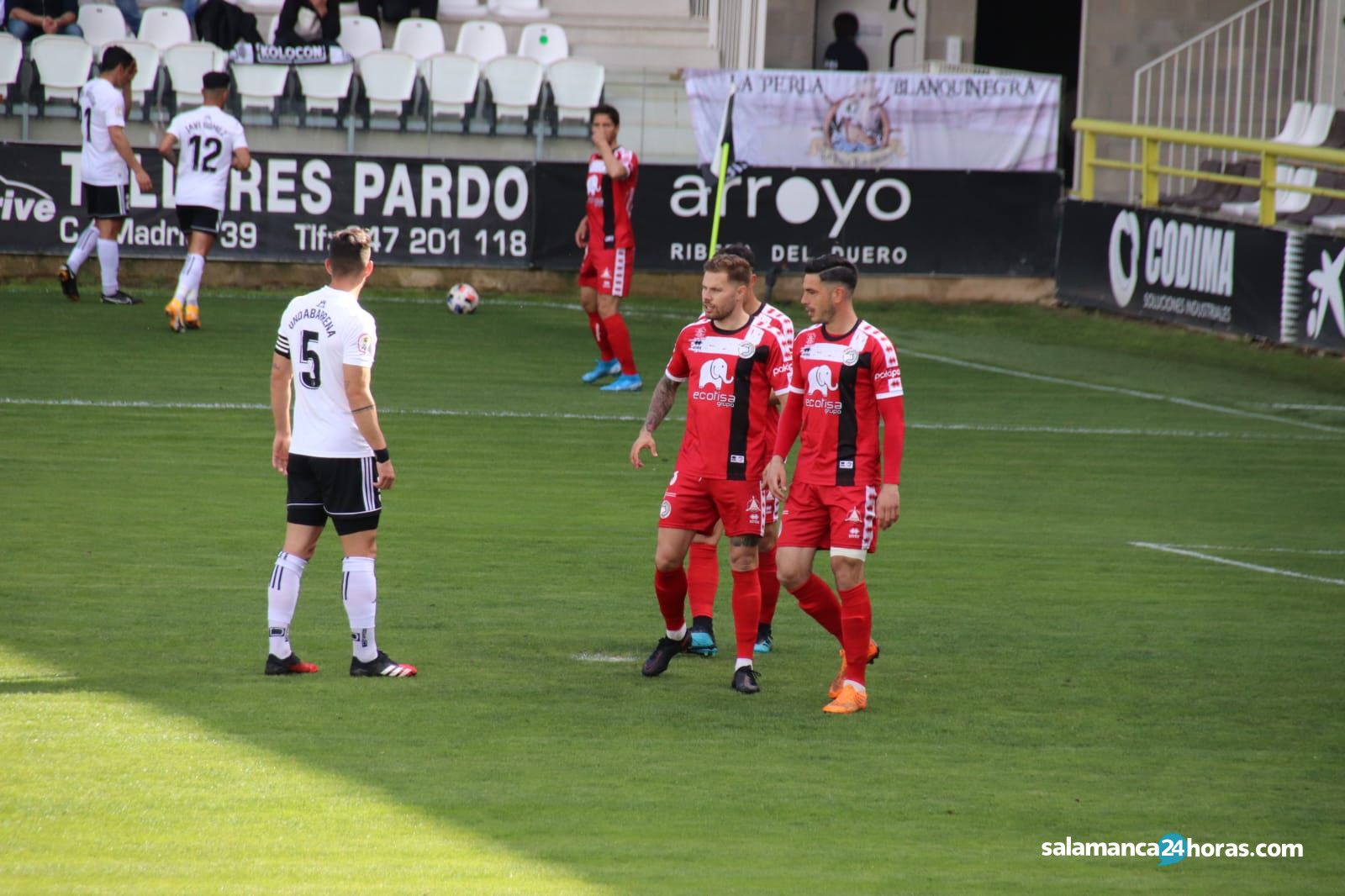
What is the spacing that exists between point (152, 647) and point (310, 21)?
17.8 metres

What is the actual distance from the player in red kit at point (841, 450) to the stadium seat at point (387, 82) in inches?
669

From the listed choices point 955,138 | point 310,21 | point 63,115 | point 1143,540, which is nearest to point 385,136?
point 310,21

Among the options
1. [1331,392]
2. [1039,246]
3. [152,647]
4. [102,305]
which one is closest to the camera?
[152,647]

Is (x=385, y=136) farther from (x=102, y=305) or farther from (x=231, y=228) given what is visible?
(x=102, y=305)

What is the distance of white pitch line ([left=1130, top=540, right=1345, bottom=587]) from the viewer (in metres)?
10.5

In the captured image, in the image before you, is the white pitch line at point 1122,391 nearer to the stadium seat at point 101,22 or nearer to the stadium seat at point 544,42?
the stadium seat at point 544,42

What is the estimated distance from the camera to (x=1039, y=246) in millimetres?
22391

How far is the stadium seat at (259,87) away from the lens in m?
23.2

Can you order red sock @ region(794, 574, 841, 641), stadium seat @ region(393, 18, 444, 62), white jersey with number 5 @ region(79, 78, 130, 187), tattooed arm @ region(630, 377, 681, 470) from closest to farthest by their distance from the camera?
red sock @ region(794, 574, 841, 641), tattooed arm @ region(630, 377, 681, 470), white jersey with number 5 @ region(79, 78, 130, 187), stadium seat @ region(393, 18, 444, 62)

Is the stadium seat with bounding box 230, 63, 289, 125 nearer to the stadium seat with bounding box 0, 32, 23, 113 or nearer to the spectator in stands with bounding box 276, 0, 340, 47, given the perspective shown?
the spectator in stands with bounding box 276, 0, 340, 47

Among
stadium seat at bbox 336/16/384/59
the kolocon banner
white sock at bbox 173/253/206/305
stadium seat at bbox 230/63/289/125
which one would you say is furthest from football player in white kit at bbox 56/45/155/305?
the kolocon banner

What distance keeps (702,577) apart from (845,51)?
21679 mm

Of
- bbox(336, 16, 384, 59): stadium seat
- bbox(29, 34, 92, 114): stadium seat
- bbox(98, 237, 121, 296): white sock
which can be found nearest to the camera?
bbox(98, 237, 121, 296): white sock

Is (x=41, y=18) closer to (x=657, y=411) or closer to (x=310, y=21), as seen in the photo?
(x=310, y=21)
